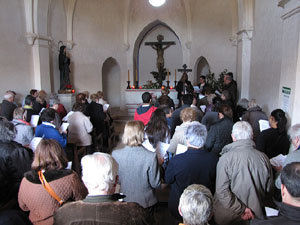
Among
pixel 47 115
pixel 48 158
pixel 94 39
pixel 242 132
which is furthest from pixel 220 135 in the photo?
pixel 94 39

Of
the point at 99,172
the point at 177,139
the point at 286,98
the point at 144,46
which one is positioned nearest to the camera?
the point at 99,172

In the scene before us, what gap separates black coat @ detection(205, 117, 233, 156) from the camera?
361 cm

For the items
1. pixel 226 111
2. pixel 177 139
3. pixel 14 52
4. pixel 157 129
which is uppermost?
pixel 14 52

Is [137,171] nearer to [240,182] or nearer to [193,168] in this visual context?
[193,168]

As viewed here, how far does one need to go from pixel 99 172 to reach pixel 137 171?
2.95 feet

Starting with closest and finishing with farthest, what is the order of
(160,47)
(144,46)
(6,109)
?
(6,109) < (160,47) < (144,46)

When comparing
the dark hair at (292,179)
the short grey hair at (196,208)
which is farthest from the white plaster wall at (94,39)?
the dark hair at (292,179)

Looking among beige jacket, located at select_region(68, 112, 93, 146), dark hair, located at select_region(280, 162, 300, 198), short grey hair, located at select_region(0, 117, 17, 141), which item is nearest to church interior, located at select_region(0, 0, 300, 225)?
beige jacket, located at select_region(68, 112, 93, 146)

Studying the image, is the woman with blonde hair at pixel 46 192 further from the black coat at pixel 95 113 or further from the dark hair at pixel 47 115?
the black coat at pixel 95 113

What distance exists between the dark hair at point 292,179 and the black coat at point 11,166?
2531 millimetres

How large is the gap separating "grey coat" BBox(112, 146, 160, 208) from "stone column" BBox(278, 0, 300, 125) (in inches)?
102

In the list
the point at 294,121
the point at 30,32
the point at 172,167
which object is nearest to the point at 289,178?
the point at 172,167

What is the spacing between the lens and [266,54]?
235 inches

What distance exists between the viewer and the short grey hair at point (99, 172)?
1.65 meters
